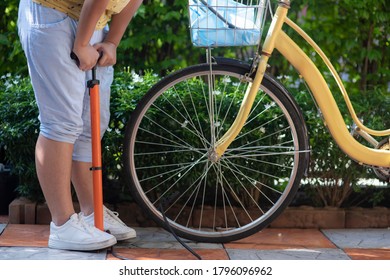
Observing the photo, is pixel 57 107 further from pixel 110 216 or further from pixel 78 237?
pixel 110 216

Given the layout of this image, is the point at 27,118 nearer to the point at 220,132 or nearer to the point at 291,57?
the point at 220,132

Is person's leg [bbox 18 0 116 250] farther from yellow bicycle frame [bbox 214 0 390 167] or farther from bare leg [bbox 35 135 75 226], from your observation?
yellow bicycle frame [bbox 214 0 390 167]

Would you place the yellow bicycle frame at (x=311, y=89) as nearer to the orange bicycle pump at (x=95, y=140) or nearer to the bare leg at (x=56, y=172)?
the orange bicycle pump at (x=95, y=140)

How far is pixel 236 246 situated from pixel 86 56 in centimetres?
124

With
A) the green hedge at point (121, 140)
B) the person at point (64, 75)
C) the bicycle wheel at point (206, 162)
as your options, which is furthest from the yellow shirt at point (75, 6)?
the green hedge at point (121, 140)

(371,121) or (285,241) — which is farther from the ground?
(371,121)

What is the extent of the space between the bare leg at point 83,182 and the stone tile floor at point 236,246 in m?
0.27

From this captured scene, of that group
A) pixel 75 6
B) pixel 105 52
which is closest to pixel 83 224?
pixel 105 52

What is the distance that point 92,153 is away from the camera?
3.90 metres

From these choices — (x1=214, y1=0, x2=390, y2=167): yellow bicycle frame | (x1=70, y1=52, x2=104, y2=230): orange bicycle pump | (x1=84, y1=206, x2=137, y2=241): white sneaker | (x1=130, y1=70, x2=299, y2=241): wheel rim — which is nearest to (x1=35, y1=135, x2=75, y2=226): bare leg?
(x1=70, y1=52, x2=104, y2=230): orange bicycle pump

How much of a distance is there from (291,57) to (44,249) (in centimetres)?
152

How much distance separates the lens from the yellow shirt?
12.2 feet

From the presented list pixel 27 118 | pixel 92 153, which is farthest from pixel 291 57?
pixel 27 118

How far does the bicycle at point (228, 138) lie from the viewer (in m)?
3.98
